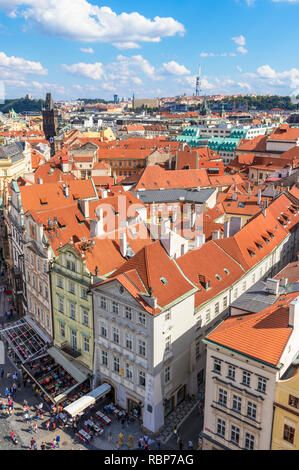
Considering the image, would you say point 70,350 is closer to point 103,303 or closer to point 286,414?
point 103,303

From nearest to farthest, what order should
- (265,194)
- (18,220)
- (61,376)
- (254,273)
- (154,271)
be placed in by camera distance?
(154,271) → (61,376) → (254,273) → (18,220) → (265,194)

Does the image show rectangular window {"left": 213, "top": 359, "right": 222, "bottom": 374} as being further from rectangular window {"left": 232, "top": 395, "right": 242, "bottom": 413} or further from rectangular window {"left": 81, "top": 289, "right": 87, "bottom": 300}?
Result: rectangular window {"left": 81, "top": 289, "right": 87, "bottom": 300}

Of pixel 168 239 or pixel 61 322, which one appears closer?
pixel 168 239

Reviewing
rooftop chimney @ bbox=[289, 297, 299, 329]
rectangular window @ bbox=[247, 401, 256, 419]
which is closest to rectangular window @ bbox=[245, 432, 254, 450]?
rectangular window @ bbox=[247, 401, 256, 419]

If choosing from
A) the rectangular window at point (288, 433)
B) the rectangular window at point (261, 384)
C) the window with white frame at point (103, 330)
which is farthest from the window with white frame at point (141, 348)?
the rectangular window at point (288, 433)

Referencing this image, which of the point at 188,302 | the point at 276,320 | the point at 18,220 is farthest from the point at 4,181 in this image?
the point at 276,320

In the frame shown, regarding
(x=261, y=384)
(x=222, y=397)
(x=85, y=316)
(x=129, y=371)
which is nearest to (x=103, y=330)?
(x=85, y=316)

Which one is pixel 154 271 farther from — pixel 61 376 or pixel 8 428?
pixel 8 428
